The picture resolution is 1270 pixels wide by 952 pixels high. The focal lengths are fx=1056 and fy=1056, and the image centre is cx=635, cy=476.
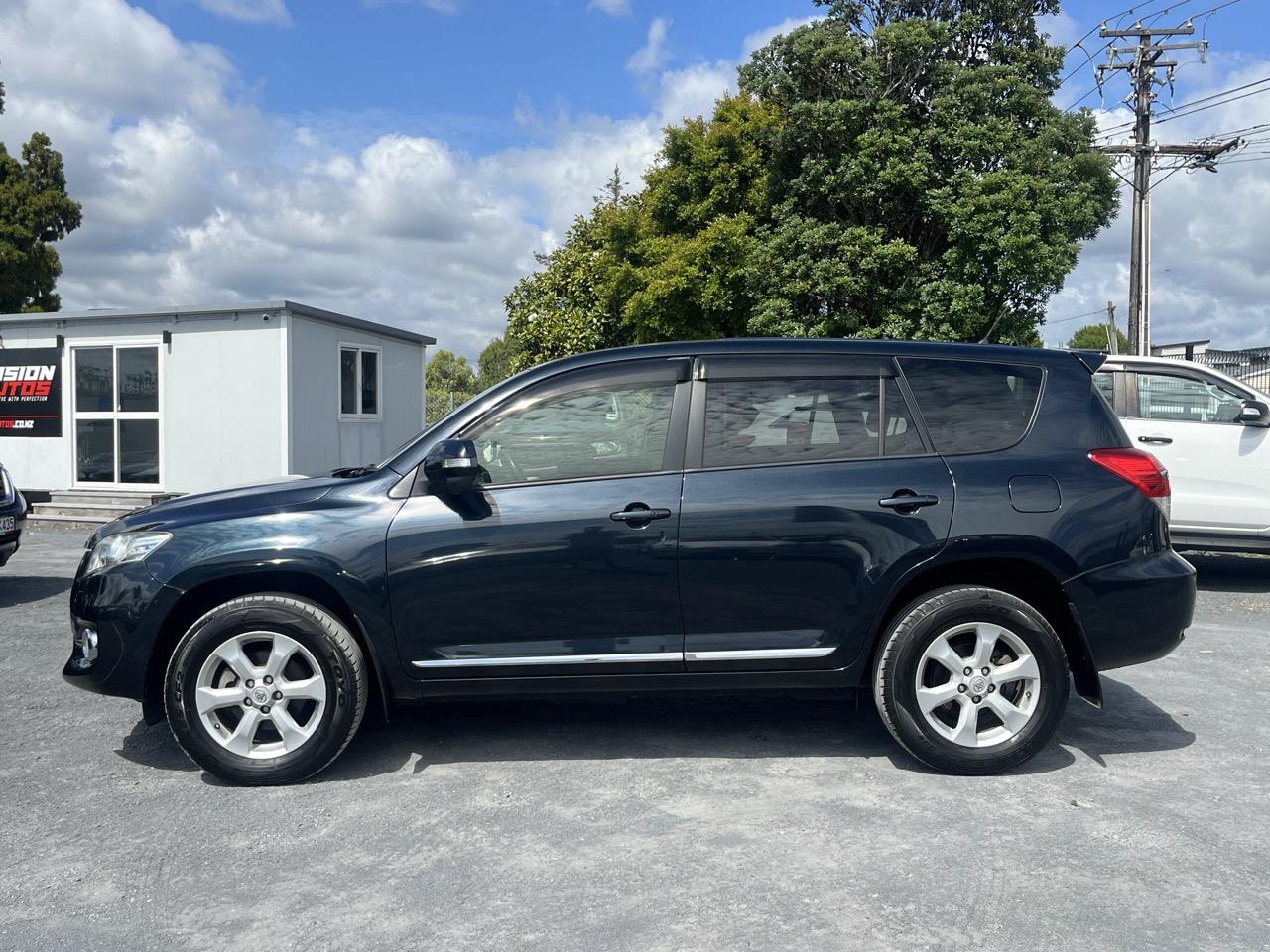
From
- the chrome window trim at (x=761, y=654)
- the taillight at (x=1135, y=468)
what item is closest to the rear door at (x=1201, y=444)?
the taillight at (x=1135, y=468)

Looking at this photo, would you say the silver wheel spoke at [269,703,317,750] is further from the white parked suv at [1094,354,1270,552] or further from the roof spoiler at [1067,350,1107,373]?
the white parked suv at [1094,354,1270,552]

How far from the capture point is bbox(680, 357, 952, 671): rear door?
4207mm

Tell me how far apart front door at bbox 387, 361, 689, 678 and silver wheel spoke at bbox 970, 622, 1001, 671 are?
3.92 feet

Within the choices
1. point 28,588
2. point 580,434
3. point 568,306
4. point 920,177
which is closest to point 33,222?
point 568,306

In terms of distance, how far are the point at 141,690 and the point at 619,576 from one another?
1.97 metres

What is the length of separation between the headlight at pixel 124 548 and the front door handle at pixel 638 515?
1.81m

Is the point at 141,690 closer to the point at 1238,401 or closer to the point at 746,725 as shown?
the point at 746,725

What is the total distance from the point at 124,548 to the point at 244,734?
35.7 inches

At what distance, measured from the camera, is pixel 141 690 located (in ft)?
13.9

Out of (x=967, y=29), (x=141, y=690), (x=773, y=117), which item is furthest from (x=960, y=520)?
(x=773, y=117)

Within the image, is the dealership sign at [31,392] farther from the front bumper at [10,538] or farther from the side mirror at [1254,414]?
the side mirror at [1254,414]

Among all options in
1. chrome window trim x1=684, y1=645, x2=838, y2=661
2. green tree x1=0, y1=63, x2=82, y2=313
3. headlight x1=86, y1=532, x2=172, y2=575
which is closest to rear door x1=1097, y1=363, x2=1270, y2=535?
chrome window trim x1=684, y1=645, x2=838, y2=661

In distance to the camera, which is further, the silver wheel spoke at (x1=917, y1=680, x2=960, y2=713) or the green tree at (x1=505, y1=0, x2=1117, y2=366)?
the green tree at (x1=505, y1=0, x2=1117, y2=366)

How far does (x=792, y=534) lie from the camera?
4.21m
